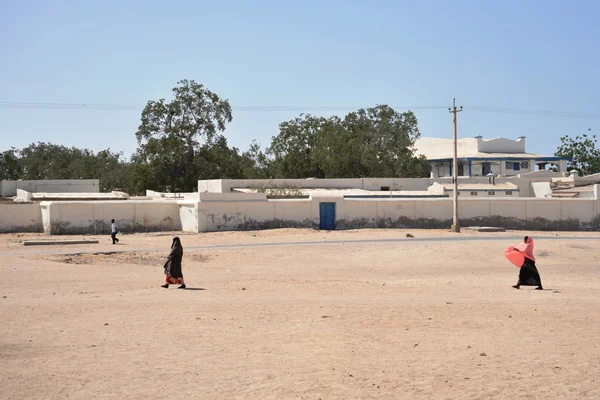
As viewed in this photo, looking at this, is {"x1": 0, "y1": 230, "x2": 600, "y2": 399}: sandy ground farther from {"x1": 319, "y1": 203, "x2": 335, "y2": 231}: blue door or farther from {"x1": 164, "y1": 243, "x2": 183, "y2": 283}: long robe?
{"x1": 319, "y1": 203, "x2": 335, "y2": 231}: blue door

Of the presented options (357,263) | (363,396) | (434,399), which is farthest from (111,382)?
(357,263)

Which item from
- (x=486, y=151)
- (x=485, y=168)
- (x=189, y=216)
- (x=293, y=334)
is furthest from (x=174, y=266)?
(x=486, y=151)

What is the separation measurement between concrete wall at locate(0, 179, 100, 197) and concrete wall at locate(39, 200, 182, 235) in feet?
66.8

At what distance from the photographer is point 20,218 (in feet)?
140

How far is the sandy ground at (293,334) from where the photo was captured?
1138cm

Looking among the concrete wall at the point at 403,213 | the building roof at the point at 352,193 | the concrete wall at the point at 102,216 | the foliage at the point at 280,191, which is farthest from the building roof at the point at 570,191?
the concrete wall at the point at 102,216

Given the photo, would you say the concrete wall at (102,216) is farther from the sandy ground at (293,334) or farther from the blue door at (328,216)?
the sandy ground at (293,334)

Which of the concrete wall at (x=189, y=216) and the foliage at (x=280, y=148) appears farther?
the foliage at (x=280, y=148)

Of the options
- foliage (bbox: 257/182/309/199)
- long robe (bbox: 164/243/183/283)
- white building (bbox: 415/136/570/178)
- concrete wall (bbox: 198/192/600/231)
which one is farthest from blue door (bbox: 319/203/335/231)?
white building (bbox: 415/136/570/178)

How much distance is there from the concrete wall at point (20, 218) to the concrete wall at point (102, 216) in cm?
57

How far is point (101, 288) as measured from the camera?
21.9 m

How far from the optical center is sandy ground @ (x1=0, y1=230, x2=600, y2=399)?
11.4 m

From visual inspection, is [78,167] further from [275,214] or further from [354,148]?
[275,214]

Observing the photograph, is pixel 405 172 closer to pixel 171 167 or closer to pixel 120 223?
pixel 171 167
